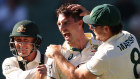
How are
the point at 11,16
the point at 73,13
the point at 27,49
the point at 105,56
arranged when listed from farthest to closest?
the point at 11,16 → the point at 27,49 → the point at 73,13 → the point at 105,56

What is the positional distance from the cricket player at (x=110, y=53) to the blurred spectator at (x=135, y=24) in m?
2.33

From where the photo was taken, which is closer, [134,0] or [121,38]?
[121,38]

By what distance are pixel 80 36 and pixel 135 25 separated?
6.95 ft

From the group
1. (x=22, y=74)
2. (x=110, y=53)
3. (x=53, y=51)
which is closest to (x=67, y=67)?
(x=53, y=51)

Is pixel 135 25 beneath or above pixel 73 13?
beneath

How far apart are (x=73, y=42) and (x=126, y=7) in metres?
2.20

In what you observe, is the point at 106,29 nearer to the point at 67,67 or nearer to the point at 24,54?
the point at 67,67

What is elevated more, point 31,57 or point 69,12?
point 69,12

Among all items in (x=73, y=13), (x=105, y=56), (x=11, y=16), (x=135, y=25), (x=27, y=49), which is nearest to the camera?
(x=105, y=56)

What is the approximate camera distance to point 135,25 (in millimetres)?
5312

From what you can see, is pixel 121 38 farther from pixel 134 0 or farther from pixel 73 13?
pixel 134 0

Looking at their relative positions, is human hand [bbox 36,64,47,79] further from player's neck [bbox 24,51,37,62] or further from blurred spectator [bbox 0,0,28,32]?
blurred spectator [bbox 0,0,28,32]

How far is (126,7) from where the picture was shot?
5.34 meters

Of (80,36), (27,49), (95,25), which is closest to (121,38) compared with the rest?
(95,25)
